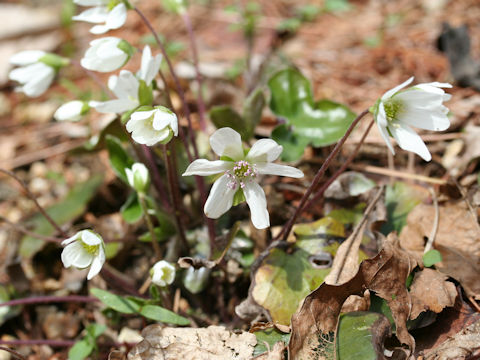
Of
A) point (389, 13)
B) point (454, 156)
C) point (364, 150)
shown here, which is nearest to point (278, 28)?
point (389, 13)

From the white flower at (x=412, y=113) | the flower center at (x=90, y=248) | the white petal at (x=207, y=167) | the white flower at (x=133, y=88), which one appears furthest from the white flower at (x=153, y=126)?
the white flower at (x=412, y=113)

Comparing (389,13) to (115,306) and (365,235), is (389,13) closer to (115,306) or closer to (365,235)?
(365,235)

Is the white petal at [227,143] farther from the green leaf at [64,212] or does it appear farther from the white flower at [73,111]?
the green leaf at [64,212]

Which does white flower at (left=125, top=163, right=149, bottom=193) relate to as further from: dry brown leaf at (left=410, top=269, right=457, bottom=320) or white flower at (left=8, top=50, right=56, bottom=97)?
dry brown leaf at (left=410, top=269, right=457, bottom=320)

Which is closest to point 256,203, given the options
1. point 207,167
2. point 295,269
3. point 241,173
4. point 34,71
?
point 241,173

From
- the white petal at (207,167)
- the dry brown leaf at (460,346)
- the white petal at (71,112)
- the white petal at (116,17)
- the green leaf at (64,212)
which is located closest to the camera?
the dry brown leaf at (460,346)

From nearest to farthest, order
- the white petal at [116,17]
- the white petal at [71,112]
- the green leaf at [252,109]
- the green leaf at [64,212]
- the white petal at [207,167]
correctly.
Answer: the white petal at [207,167], the white petal at [116,17], the white petal at [71,112], the green leaf at [252,109], the green leaf at [64,212]

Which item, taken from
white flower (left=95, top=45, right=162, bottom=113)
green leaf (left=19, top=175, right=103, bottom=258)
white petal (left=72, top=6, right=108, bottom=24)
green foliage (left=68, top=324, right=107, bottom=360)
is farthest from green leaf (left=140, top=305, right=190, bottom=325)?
white petal (left=72, top=6, right=108, bottom=24)
